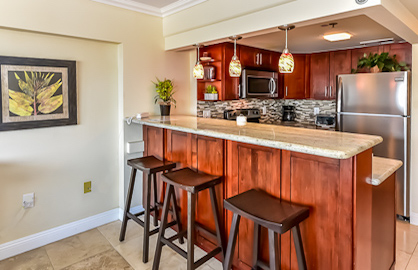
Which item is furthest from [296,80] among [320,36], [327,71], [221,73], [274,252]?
[274,252]

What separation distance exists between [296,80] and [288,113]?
2.47 ft

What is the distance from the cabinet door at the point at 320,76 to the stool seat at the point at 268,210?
3.39m

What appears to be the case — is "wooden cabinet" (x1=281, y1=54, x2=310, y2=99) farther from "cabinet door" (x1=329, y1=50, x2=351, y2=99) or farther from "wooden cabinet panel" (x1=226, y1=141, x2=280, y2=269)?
"wooden cabinet panel" (x1=226, y1=141, x2=280, y2=269)

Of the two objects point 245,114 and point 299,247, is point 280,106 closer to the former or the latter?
point 245,114

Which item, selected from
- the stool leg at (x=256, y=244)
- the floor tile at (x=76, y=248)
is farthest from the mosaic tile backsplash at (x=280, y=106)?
the stool leg at (x=256, y=244)

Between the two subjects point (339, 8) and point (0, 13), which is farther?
point (0, 13)

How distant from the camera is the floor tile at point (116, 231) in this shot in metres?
2.73

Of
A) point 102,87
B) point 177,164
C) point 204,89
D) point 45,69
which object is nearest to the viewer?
point 45,69

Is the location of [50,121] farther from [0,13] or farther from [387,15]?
[387,15]

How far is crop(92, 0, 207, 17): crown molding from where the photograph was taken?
9.25 feet

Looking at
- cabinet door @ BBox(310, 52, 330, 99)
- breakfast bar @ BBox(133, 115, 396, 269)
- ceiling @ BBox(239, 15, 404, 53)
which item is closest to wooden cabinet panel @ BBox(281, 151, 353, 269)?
breakfast bar @ BBox(133, 115, 396, 269)

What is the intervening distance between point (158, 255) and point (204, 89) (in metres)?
2.30

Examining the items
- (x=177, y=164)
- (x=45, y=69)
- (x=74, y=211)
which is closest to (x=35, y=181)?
(x=74, y=211)

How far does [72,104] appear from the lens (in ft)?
8.93
